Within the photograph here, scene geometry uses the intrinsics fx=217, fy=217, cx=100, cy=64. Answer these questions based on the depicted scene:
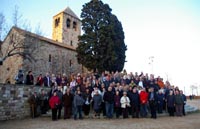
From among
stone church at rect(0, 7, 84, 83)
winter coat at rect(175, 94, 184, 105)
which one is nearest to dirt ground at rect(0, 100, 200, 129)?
winter coat at rect(175, 94, 184, 105)

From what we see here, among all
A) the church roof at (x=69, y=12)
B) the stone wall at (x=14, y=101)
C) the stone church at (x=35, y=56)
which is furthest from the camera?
the church roof at (x=69, y=12)

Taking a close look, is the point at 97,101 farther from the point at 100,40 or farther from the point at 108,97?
the point at 100,40

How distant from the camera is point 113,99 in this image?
480 inches

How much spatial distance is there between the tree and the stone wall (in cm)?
1302

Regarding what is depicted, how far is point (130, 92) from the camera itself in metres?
12.6

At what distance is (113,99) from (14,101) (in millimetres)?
6363

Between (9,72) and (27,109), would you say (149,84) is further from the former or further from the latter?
(9,72)

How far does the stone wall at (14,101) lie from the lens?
1314 cm

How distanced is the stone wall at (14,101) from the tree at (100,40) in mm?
13019

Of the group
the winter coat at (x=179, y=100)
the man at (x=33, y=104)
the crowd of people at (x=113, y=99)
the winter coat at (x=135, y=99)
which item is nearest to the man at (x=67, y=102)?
the crowd of people at (x=113, y=99)

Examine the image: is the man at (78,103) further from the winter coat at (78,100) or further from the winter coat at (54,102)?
the winter coat at (54,102)

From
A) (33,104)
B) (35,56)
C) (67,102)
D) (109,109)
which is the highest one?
(35,56)

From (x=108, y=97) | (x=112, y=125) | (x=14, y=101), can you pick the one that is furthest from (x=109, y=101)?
(x=14, y=101)

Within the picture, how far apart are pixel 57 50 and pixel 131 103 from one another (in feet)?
70.6
